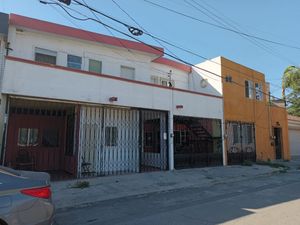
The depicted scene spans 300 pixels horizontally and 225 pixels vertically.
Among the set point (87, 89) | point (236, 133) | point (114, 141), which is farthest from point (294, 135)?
point (87, 89)

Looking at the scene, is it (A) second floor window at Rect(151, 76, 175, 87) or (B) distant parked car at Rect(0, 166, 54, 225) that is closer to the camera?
(B) distant parked car at Rect(0, 166, 54, 225)

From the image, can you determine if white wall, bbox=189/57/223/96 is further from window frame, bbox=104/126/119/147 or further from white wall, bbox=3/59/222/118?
window frame, bbox=104/126/119/147

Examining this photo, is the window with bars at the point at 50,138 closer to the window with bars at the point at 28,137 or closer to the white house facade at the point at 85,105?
the white house facade at the point at 85,105

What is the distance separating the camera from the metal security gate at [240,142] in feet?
60.2

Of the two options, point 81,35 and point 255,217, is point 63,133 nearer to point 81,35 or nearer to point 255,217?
point 81,35

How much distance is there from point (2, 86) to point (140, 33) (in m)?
5.42

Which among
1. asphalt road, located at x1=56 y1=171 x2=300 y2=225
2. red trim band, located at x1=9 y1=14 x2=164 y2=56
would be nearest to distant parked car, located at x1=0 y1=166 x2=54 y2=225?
asphalt road, located at x1=56 y1=171 x2=300 y2=225

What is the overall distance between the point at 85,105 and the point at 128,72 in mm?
4291

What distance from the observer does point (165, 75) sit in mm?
18906

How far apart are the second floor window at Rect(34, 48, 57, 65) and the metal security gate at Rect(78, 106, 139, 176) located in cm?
317

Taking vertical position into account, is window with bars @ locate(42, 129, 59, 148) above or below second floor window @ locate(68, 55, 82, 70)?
below

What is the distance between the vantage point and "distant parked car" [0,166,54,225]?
3.87 meters

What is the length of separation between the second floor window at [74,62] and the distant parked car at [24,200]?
10446mm

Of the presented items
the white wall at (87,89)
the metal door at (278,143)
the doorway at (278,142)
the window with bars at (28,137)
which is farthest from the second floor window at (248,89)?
the window with bars at (28,137)
